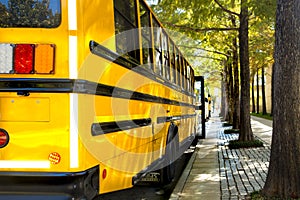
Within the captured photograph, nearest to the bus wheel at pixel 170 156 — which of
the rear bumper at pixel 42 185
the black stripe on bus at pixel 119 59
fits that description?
the black stripe on bus at pixel 119 59

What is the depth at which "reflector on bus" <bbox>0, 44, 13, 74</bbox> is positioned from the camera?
3201mm

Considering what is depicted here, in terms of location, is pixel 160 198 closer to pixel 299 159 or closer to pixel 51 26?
pixel 299 159

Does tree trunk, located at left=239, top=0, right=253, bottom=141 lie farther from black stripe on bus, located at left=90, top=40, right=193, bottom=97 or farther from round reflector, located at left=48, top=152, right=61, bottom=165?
round reflector, located at left=48, top=152, right=61, bottom=165

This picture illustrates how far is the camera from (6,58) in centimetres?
322

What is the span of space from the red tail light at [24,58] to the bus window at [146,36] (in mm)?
2314

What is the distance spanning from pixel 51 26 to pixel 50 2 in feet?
0.77

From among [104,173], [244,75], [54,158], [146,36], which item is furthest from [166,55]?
[244,75]

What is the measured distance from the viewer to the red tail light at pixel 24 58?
10.4 ft

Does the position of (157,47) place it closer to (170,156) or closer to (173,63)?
(173,63)

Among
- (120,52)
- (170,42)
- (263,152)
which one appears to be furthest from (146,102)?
(263,152)

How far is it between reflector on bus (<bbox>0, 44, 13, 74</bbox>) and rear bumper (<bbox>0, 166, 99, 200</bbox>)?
Answer: 84cm

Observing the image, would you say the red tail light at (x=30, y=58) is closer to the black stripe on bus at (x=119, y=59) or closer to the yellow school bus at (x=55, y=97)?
the yellow school bus at (x=55, y=97)

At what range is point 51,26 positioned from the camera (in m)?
3.25

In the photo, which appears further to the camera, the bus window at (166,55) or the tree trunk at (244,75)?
the tree trunk at (244,75)
